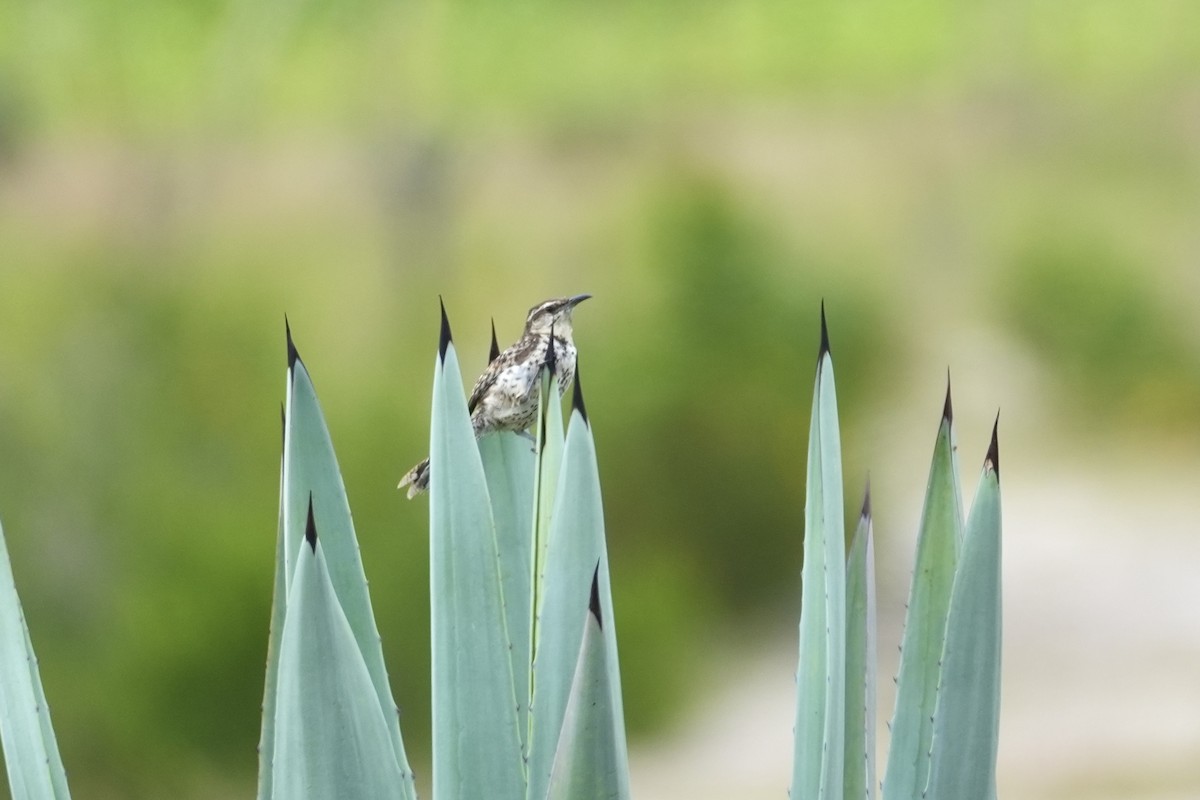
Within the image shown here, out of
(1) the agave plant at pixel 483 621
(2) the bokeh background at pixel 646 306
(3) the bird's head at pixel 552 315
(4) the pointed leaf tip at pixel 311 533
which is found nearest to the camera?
(4) the pointed leaf tip at pixel 311 533

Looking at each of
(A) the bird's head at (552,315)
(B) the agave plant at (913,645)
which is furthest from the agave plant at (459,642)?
(A) the bird's head at (552,315)

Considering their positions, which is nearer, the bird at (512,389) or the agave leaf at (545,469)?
the agave leaf at (545,469)

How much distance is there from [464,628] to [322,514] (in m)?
0.10

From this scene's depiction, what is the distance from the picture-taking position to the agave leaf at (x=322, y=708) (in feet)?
1.23

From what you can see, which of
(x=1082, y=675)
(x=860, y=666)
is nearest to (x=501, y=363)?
(x=860, y=666)

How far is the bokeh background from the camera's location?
142 cm

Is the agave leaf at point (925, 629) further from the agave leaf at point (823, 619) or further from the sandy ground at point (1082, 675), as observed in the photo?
the sandy ground at point (1082, 675)

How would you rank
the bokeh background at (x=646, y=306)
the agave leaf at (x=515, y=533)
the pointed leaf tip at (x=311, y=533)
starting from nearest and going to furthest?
the pointed leaf tip at (x=311, y=533)
the agave leaf at (x=515, y=533)
the bokeh background at (x=646, y=306)

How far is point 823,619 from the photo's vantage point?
1.72 feet

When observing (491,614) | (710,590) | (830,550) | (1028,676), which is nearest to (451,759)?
(491,614)

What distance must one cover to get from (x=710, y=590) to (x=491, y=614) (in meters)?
1.01

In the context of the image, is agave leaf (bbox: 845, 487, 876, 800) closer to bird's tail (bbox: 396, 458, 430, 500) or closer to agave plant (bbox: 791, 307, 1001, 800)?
agave plant (bbox: 791, 307, 1001, 800)

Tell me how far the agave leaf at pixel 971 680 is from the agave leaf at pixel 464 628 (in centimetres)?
17

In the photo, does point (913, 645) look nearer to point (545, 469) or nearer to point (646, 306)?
point (545, 469)
